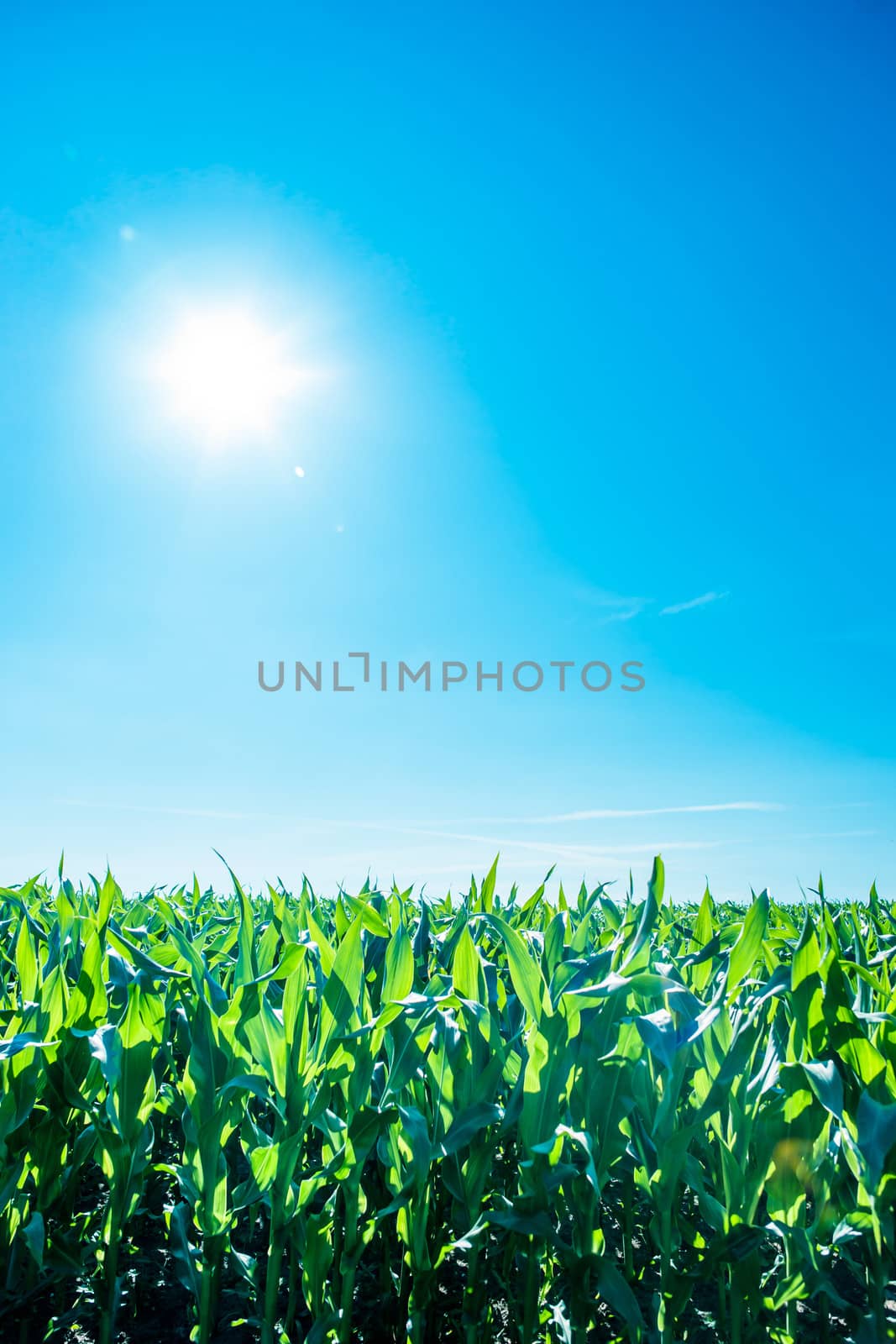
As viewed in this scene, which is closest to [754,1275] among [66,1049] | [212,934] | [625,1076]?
[625,1076]

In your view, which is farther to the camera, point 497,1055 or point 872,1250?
point 497,1055

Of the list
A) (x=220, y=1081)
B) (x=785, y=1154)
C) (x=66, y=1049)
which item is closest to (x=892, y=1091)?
(x=785, y=1154)

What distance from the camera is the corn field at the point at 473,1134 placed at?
187cm

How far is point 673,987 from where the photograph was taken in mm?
1925

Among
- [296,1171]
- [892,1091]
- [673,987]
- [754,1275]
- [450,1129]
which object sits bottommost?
[754,1275]

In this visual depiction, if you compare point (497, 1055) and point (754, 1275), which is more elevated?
point (497, 1055)

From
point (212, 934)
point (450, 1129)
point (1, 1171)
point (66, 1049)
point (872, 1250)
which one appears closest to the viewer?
point (872, 1250)

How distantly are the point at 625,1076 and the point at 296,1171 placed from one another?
0.91 metres

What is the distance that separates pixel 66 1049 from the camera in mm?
2279

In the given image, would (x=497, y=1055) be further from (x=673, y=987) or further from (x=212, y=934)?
(x=212, y=934)

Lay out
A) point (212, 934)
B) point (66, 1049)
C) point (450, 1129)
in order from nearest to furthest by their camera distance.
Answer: point (450, 1129)
point (66, 1049)
point (212, 934)

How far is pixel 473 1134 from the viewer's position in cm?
198

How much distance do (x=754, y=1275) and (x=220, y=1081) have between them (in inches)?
55.2

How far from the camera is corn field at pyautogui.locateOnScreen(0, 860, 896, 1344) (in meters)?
1.87
